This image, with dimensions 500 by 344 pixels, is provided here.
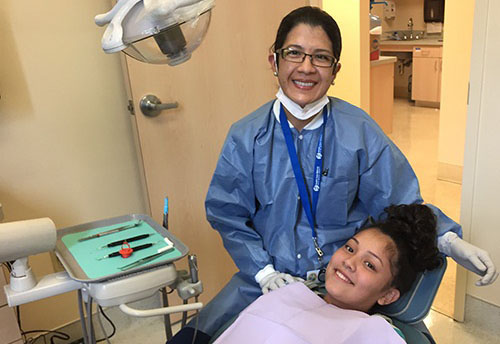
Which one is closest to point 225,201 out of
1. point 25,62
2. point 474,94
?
point 25,62

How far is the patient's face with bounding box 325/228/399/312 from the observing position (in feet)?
3.93

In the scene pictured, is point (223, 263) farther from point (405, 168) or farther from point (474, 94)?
point (474, 94)

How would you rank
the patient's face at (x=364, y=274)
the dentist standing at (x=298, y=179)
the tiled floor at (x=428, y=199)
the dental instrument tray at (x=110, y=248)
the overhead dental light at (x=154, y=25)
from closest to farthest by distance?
1. the overhead dental light at (x=154, y=25)
2. the dental instrument tray at (x=110, y=248)
3. the patient's face at (x=364, y=274)
4. the dentist standing at (x=298, y=179)
5. the tiled floor at (x=428, y=199)

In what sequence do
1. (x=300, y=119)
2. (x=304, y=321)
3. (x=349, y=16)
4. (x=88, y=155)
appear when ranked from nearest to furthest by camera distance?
(x=304, y=321) → (x=300, y=119) → (x=88, y=155) → (x=349, y=16)

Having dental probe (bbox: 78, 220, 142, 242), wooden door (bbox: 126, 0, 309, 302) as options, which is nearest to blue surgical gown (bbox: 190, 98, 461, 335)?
dental probe (bbox: 78, 220, 142, 242)

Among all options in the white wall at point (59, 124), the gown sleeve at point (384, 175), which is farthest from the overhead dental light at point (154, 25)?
the white wall at point (59, 124)

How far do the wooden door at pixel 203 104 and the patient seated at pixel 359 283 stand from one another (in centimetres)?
88

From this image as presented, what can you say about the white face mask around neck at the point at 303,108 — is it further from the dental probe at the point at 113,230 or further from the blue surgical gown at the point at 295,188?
the dental probe at the point at 113,230

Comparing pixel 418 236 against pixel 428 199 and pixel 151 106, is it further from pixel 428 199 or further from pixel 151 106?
pixel 428 199

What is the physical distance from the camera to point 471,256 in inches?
48.9

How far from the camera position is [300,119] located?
1359 mm

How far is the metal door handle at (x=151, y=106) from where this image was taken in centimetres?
180

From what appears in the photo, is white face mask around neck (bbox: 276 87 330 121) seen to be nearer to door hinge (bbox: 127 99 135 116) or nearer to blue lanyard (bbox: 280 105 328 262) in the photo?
blue lanyard (bbox: 280 105 328 262)

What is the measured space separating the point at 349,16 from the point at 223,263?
2648 mm
